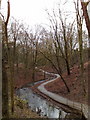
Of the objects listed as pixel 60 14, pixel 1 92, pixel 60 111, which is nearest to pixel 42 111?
pixel 60 111

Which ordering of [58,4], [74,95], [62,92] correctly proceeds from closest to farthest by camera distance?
1. [74,95]
2. [62,92]
3. [58,4]


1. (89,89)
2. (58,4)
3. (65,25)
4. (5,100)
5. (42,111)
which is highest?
(58,4)

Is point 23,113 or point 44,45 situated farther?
point 44,45

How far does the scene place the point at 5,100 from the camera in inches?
295

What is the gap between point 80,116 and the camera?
12.2 metres

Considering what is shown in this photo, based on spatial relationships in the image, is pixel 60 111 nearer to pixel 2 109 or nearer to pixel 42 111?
pixel 42 111

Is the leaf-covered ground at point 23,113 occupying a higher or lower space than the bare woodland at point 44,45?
lower

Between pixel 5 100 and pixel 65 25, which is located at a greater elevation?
pixel 65 25

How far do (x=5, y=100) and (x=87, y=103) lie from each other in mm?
8785

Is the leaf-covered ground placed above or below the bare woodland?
below

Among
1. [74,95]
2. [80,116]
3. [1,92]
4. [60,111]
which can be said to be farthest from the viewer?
[74,95]

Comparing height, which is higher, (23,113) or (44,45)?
(44,45)

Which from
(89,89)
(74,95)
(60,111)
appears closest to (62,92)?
(74,95)

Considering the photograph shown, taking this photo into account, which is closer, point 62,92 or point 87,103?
point 87,103
